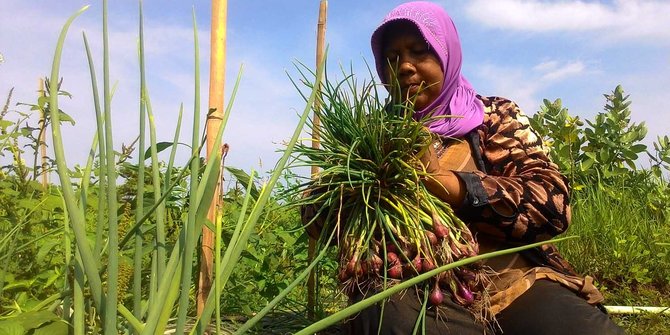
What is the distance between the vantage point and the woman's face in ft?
5.34

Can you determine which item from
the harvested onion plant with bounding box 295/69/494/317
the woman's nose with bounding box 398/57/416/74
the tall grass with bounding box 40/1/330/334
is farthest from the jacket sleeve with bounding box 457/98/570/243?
the tall grass with bounding box 40/1/330/334

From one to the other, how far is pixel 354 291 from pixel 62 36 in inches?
37.7

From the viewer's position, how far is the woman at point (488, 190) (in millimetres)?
1441

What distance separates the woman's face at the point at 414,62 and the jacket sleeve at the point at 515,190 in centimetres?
23

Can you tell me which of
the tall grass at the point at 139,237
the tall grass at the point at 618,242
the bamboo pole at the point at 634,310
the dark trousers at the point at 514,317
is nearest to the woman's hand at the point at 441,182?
the dark trousers at the point at 514,317

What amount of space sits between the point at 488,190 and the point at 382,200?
0.32 m

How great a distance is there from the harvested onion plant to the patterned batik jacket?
0.16m

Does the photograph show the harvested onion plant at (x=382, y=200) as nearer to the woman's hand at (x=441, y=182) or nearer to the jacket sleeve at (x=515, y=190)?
the woman's hand at (x=441, y=182)

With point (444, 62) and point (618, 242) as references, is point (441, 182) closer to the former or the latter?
point (444, 62)

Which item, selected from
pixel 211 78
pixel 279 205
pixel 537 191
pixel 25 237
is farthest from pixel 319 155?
pixel 25 237

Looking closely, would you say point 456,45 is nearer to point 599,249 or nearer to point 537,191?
point 537,191

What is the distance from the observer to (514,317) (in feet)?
5.05

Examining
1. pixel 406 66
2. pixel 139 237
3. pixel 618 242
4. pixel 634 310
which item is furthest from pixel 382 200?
pixel 618 242

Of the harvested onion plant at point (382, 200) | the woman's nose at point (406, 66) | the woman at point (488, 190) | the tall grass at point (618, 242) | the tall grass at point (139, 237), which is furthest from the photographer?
the tall grass at point (618, 242)
